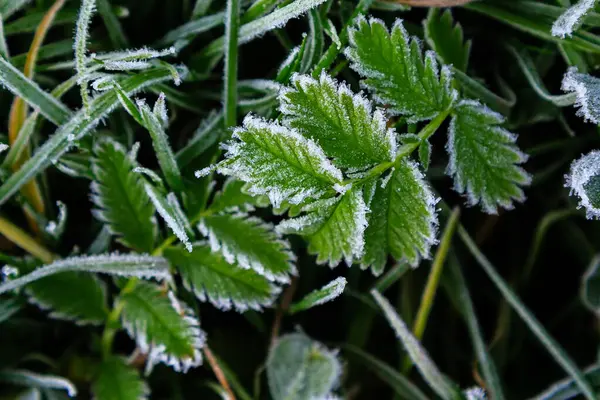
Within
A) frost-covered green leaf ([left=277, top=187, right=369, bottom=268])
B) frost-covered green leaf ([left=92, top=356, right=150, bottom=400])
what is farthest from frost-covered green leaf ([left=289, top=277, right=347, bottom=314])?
frost-covered green leaf ([left=92, top=356, right=150, bottom=400])

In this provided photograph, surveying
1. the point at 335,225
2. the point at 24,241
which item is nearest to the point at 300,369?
the point at 335,225

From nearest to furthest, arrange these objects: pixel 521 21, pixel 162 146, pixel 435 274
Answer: pixel 162 146 → pixel 521 21 → pixel 435 274

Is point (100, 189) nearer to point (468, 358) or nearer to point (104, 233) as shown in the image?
point (104, 233)

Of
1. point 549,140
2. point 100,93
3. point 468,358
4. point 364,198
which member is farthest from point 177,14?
point 468,358

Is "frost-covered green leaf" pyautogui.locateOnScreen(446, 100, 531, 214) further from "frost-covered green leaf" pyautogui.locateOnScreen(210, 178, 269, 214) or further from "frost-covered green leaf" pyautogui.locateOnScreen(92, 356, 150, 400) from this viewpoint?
"frost-covered green leaf" pyautogui.locateOnScreen(92, 356, 150, 400)

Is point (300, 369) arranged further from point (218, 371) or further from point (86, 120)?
point (86, 120)

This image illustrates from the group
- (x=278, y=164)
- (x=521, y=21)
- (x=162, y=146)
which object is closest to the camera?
(x=278, y=164)
